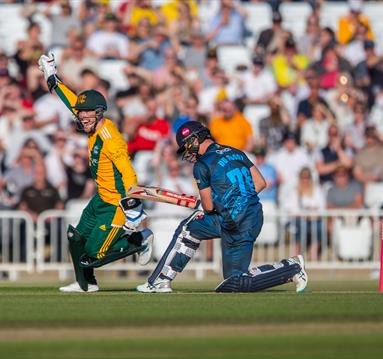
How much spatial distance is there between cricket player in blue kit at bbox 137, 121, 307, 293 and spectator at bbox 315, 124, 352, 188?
9356 millimetres

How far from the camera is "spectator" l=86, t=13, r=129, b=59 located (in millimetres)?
25500

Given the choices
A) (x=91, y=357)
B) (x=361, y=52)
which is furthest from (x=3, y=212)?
(x=91, y=357)

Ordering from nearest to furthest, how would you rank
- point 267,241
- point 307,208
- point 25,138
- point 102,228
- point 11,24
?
point 102,228
point 267,241
point 307,208
point 25,138
point 11,24

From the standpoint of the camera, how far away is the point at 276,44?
26.0 meters

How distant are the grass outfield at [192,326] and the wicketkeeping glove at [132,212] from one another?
99cm

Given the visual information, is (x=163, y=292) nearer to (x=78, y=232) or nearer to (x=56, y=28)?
(x=78, y=232)

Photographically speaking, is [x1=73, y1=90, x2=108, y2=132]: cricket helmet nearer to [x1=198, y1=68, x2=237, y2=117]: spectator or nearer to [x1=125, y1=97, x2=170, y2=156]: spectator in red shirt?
[x1=125, y1=97, x2=170, y2=156]: spectator in red shirt

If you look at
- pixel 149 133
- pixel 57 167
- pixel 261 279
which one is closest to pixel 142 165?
pixel 149 133

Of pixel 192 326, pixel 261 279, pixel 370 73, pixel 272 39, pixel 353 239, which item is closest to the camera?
pixel 192 326

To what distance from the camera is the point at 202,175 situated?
13.9 meters

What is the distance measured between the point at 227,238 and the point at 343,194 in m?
8.78

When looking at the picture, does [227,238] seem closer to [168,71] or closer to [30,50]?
[168,71]

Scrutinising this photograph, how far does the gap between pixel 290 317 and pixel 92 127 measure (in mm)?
4470

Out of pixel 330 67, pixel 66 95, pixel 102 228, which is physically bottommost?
pixel 102 228
